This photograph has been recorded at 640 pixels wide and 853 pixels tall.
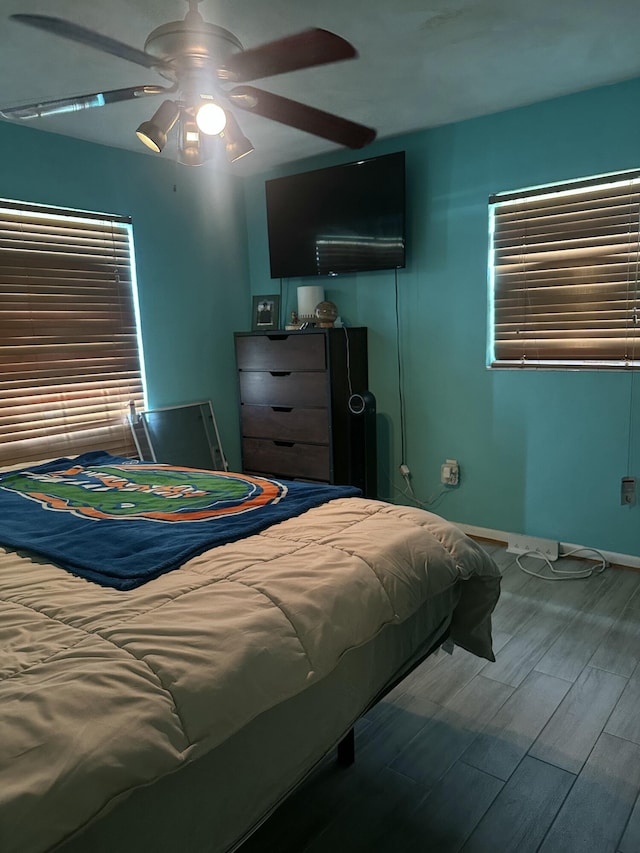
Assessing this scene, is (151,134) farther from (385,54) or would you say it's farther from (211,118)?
(385,54)

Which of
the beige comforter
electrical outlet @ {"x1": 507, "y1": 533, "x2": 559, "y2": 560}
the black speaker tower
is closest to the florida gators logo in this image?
the beige comforter

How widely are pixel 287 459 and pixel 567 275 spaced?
1.89m

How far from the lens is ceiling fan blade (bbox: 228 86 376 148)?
5.95 ft

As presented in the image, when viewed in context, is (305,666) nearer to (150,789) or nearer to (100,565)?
(150,789)

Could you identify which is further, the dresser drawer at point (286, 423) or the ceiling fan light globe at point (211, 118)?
the dresser drawer at point (286, 423)

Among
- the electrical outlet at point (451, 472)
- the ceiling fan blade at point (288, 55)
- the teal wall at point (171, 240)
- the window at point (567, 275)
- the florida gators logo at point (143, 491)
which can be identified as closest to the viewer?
the ceiling fan blade at point (288, 55)

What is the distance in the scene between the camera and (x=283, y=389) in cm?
362

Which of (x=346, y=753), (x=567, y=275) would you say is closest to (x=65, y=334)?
(x=346, y=753)

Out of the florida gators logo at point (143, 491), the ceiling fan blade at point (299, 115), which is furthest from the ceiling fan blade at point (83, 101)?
the florida gators logo at point (143, 491)

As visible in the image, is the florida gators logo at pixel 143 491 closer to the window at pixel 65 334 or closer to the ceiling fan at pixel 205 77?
the window at pixel 65 334

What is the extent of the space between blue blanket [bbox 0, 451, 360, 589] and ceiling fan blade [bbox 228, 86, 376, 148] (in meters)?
1.22

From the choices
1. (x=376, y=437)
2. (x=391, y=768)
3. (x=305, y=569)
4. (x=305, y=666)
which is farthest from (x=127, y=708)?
(x=376, y=437)

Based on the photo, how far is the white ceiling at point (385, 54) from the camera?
1.92m

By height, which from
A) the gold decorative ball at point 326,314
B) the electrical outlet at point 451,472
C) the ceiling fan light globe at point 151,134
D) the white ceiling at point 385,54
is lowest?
the electrical outlet at point 451,472
